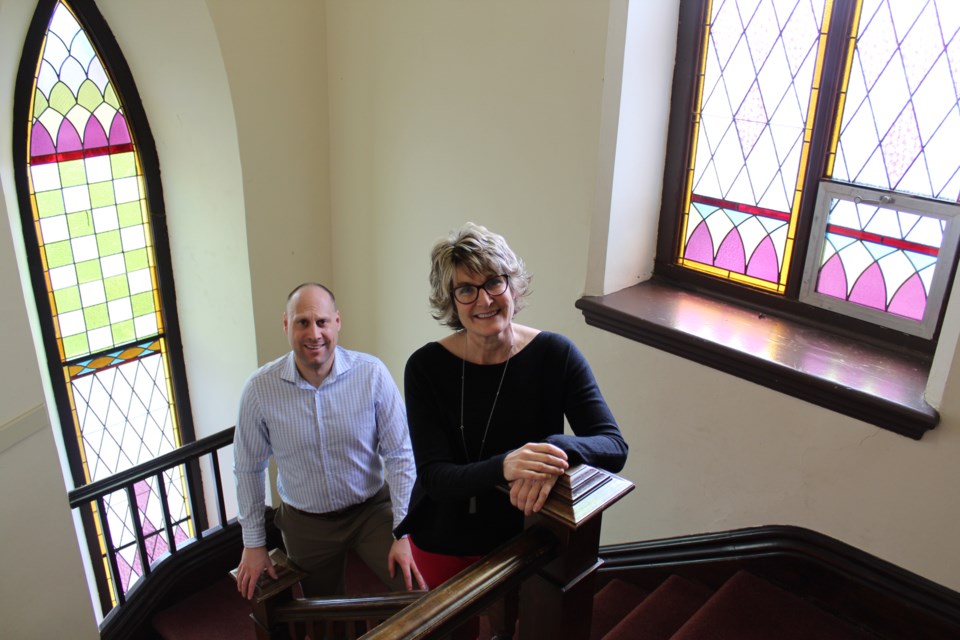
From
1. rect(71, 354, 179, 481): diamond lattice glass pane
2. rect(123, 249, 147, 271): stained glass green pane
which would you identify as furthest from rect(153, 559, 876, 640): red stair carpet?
rect(123, 249, 147, 271): stained glass green pane

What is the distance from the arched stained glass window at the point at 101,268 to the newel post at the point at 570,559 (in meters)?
2.54

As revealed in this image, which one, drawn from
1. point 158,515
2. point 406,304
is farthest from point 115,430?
point 406,304

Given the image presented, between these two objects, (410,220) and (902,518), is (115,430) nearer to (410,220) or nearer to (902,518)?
(410,220)

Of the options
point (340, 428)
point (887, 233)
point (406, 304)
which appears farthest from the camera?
point (406, 304)

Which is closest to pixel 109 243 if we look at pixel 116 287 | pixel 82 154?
pixel 116 287

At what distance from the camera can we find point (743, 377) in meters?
2.76

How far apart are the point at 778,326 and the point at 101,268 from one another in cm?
321

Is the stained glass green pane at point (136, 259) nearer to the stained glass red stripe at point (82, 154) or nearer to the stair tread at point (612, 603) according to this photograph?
the stained glass red stripe at point (82, 154)

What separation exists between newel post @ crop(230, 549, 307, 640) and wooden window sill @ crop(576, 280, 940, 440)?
1.46 m

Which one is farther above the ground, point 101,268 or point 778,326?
point 778,326

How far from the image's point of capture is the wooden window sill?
2.44 metres

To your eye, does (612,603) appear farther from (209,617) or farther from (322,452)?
(209,617)

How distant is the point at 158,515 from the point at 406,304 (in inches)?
73.9

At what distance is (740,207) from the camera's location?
10.1 feet
